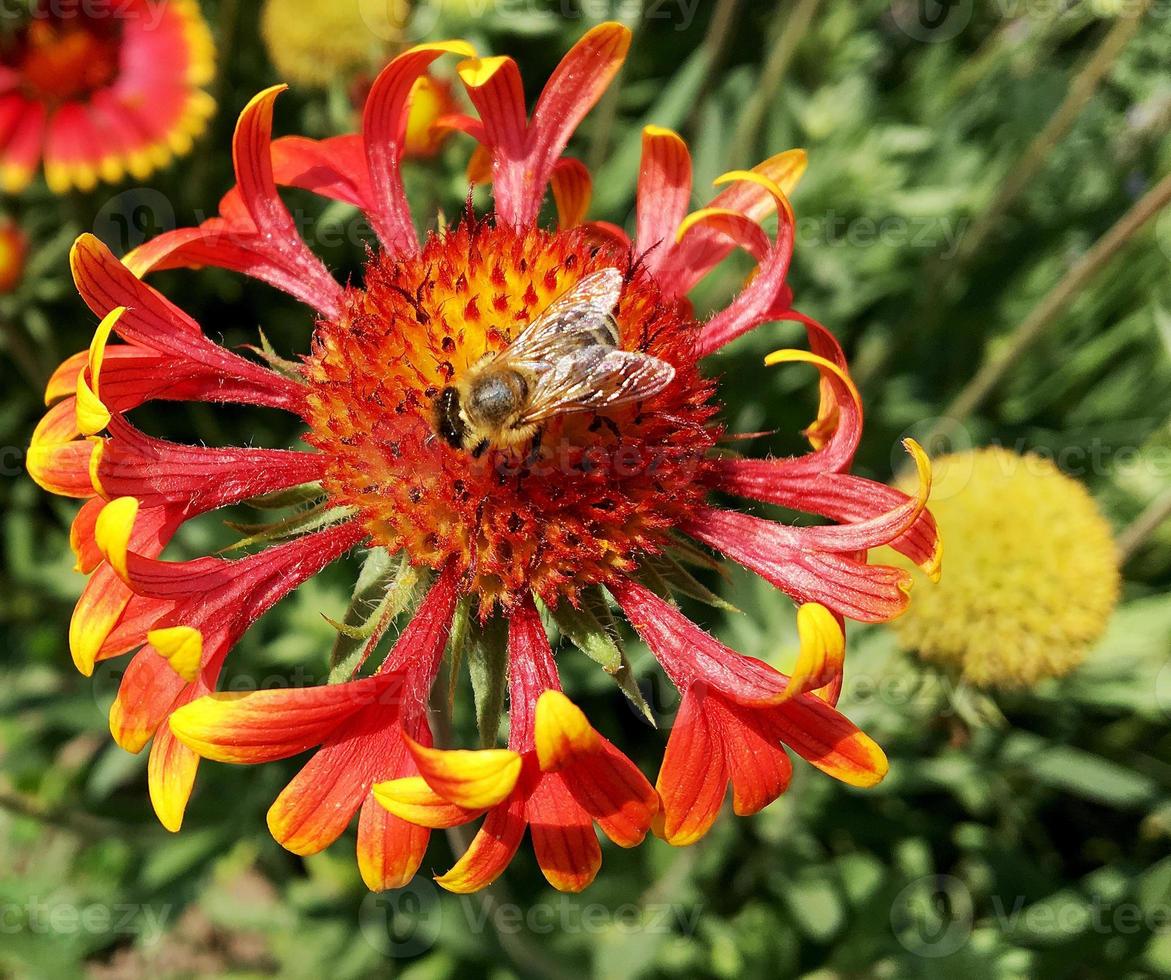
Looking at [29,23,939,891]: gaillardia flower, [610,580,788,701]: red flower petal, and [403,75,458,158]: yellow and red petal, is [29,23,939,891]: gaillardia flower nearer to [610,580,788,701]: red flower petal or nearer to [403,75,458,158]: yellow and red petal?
[610,580,788,701]: red flower petal

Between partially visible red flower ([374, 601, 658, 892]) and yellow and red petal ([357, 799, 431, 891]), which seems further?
yellow and red petal ([357, 799, 431, 891])

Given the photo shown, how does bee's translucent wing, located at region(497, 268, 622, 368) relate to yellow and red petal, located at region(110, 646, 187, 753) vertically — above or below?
above

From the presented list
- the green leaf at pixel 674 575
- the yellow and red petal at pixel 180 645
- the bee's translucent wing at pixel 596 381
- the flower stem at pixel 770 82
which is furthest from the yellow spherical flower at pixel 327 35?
the yellow and red petal at pixel 180 645

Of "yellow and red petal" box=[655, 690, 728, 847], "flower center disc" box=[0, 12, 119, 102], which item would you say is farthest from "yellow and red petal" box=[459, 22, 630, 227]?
"flower center disc" box=[0, 12, 119, 102]

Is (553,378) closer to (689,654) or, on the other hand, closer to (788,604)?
(689,654)

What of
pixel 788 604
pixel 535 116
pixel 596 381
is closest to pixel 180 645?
pixel 596 381

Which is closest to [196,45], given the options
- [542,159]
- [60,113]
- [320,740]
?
[60,113]

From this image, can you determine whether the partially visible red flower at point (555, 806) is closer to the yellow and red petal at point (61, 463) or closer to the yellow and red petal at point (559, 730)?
the yellow and red petal at point (559, 730)

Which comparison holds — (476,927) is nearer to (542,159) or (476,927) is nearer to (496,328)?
(496,328)
